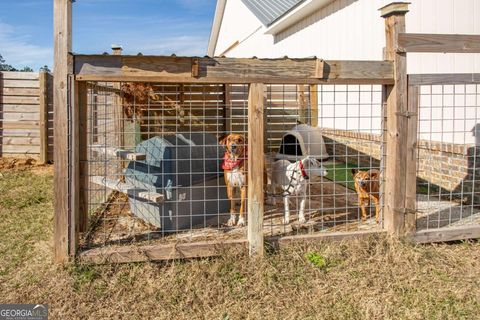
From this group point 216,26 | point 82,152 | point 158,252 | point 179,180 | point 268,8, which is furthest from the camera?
point 216,26

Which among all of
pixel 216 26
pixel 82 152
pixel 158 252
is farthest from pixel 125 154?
pixel 216 26

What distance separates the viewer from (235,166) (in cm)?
516

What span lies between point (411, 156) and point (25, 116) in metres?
9.02

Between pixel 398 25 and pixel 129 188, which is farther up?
pixel 398 25

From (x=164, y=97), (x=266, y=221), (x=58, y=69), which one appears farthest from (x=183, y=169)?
(x=164, y=97)

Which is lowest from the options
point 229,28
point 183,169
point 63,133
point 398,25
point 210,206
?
point 210,206

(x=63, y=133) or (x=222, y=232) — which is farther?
(x=222, y=232)

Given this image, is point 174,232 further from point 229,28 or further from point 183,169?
point 229,28

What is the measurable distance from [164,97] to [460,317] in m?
7.83

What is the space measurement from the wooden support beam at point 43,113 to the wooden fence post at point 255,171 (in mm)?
7520

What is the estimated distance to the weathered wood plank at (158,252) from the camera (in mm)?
4055

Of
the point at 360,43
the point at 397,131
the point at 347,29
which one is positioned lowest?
the point at 397,131

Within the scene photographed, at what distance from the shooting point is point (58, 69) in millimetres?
3910

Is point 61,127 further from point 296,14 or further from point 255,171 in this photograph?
point 296,14
